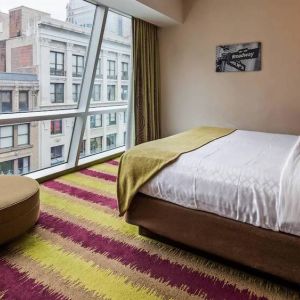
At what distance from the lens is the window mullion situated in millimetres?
3613

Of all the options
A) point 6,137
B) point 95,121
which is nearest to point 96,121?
point 95,121

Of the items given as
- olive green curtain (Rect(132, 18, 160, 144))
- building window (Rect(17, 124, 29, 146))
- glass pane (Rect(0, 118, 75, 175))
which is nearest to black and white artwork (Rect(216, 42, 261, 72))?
olive green curtain (Rect(132, 18, 160, 144))

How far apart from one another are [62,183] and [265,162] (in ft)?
7.93

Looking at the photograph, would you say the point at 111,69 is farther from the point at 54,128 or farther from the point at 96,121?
the point at 54,128

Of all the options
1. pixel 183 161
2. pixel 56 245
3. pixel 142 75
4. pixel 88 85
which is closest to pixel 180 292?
pixel 183 161

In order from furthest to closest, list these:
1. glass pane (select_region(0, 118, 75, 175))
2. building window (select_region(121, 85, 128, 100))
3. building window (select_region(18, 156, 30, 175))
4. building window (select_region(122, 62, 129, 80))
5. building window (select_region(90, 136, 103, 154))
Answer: building window (select_region(121, 85, 128, 100))
building window (select_region(122, 62, 129, 80))
building window (select_region(90, 136, 103, 154))
building window (select_region(18, 156, 30, 175))
glass pane (select_region(0, 118, 75, 175))

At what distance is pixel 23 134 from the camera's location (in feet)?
10.9

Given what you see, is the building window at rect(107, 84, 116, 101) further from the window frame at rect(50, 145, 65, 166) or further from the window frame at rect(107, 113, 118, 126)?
the window frame at rect(50, 145, 65, 166)

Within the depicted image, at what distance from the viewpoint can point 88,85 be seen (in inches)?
149

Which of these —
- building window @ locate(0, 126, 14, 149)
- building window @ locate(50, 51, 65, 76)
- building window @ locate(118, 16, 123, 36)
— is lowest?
building window @ locate(0, 126, 14, 149)

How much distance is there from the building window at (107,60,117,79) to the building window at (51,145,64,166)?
139cm

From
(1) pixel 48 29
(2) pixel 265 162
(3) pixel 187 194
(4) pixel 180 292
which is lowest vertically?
(4) pixel 180 292

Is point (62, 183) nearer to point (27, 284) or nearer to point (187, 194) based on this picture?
point (27, 284)

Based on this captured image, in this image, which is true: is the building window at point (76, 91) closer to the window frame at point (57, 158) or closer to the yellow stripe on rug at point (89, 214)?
the window frame at point (57, 158)
